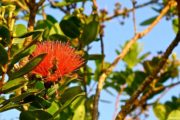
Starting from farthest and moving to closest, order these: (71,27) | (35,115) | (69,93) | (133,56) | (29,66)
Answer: (133,56), (71,27), (69,93), (35,115), (29,66)

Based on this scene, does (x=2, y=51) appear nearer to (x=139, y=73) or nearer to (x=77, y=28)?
(x=77, y=28)

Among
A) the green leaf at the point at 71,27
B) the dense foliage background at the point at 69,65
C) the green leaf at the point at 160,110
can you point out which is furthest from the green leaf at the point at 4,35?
the green leaf at the point at 160,110

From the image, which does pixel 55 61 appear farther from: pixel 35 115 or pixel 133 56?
pixel 133 56

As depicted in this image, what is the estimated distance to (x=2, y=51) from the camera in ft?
4.12

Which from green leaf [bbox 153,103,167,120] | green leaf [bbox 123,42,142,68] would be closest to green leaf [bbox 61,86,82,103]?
green leaf [bbox 153,103,167,120]

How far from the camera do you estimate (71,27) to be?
→ 2.01 metres

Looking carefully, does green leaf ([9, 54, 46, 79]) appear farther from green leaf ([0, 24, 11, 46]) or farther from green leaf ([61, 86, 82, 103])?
green leaf ([61, 86, 82, 103])

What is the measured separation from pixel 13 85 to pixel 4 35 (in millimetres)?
126

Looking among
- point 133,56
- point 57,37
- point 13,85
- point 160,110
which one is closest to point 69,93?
point 57,37

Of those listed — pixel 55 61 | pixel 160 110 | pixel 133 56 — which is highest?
pixel 55 61

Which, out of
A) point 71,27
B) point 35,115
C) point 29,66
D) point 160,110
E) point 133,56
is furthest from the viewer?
point 133,56

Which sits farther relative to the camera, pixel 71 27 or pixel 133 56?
pixel 133 56

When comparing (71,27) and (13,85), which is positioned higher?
(71,27)

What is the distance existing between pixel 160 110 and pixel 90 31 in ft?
3.41
